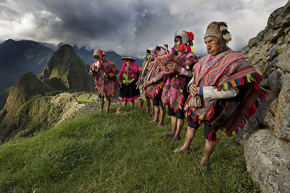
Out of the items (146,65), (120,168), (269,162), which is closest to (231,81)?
(269,162)

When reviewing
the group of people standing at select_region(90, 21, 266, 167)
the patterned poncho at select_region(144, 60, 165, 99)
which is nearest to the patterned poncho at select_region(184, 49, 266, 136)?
the group of people standing at select_region(90, 21, 266, 167)

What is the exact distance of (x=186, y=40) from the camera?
310cm

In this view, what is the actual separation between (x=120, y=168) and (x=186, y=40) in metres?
3.09

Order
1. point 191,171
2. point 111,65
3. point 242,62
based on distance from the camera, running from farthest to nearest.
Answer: point 111,65 < point 191,171 < point 242,62

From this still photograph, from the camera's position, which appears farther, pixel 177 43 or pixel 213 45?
pixel 177 43

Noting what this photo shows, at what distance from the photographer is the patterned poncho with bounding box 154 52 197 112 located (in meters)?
3.10

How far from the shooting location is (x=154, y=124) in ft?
16.2

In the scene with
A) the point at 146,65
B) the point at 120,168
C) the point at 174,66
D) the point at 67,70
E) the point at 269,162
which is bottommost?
the point at 120,168

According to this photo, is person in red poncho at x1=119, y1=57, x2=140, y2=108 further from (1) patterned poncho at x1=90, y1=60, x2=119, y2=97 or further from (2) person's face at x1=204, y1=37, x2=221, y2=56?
(2) person's face at x1=204, y1=37, x2=221, y2=56

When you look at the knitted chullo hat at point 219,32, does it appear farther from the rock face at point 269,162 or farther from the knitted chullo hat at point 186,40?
the rock face at point 269,162

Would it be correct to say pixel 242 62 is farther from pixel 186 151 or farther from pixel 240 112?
pixel 186 151

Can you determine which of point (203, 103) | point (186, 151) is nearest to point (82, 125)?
point (186, 151)

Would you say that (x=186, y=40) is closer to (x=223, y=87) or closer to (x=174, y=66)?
(x=174, y=66)

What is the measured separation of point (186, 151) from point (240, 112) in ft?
4.28
